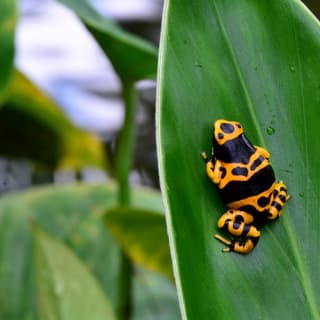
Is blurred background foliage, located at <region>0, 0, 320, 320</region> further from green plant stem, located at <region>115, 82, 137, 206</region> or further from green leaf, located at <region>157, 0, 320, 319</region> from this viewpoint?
green leaf, located at <region>157, 0, 320, 319</region>

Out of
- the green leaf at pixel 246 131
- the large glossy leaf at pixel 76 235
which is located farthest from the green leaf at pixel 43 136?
the green leaf at pixel 246 131

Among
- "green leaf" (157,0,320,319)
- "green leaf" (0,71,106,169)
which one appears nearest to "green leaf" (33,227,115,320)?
"green leaf" (157,0,320,319)

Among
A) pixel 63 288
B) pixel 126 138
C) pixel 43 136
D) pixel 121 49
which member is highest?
pixel 121 49

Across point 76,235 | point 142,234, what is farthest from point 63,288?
point 76,235

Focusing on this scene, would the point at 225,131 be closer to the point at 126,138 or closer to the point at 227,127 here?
the point at 227,127

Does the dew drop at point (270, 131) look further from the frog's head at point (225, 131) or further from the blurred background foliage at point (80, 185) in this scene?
the blurred background foliage at point (80, 185)

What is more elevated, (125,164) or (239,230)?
(239,230)
